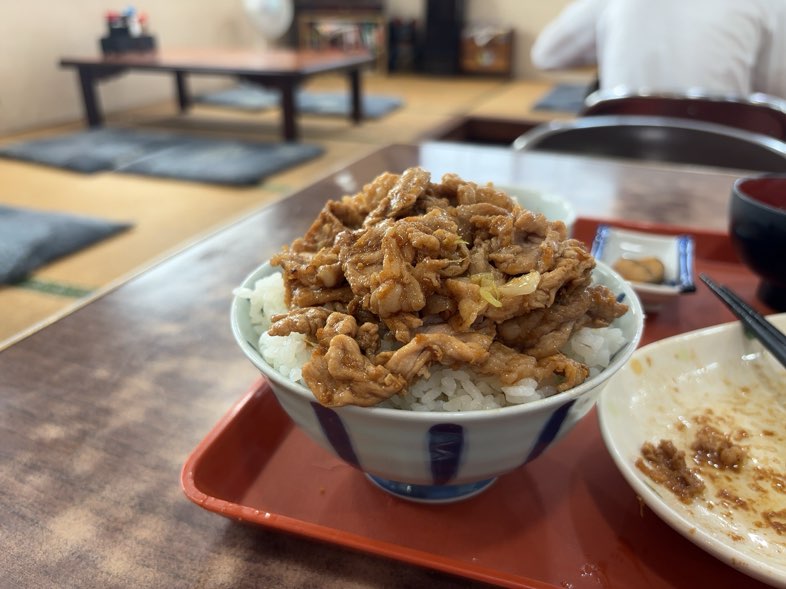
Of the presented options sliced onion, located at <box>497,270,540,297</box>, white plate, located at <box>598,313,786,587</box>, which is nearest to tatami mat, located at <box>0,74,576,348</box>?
sliced onion, located at <box>497,270,540,297</box>

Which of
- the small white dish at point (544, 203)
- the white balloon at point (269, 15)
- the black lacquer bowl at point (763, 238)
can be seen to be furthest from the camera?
the white balloon at point (269, 15)

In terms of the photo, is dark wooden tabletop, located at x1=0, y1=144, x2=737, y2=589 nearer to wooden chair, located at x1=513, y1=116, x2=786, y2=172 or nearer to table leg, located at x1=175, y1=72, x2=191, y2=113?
wooden chair, located at x1=513, y1=116, x2=786, y2=172

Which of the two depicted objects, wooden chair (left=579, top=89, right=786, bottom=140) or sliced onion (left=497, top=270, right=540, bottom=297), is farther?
wooden chair (left=579, top=89, right=786, bottom=140)

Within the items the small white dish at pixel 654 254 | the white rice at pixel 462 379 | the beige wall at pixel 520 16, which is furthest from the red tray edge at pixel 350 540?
the beige wall at pixel 520 16

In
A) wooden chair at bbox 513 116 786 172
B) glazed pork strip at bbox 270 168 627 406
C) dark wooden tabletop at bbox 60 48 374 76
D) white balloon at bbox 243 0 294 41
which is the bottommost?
wooden chair at bbox 513 116 786 172

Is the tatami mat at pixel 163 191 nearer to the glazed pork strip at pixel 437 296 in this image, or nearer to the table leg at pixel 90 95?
the table leg at pixel 90 95

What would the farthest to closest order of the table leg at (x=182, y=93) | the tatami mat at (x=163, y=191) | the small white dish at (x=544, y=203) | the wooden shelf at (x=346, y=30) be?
1. the wooden shelf at (x=346, y=30)
2. the table leg at (x=182, y=93)
3. the tatami mat at (x=163, y=191)
4. the small white dish at (x=544, y=203)

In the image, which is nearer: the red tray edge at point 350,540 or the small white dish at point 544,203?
the red tray edge at point 350,540
